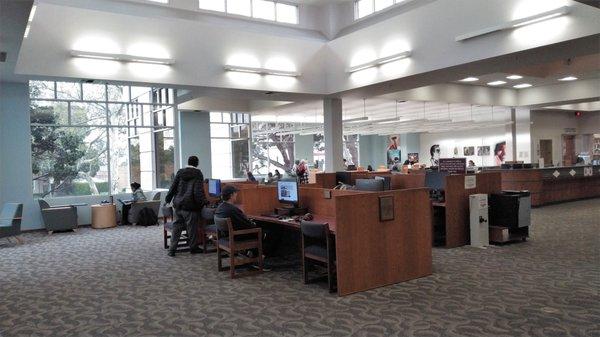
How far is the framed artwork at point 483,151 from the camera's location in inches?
789

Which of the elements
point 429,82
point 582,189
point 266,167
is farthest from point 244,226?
point 266,167

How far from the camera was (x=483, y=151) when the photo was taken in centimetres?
2025

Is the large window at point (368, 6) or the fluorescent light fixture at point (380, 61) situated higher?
the large window at point (368, 6)

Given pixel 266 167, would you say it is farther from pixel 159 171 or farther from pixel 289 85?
pixel 289 85

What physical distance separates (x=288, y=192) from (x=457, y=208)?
280 cm

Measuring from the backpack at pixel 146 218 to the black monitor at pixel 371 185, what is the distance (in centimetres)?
577

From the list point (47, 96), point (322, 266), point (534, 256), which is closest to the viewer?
point (322, 266)

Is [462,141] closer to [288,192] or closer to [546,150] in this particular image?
[546,150]

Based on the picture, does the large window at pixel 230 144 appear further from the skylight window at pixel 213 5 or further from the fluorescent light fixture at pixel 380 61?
the fluorescent light fixture at pixel 380 61

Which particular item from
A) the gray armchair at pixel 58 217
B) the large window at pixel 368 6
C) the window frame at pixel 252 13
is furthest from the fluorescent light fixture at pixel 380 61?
the gray armchair at pixel 58 217

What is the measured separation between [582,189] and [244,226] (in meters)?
11.4

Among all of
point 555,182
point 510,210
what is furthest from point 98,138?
point 555,182

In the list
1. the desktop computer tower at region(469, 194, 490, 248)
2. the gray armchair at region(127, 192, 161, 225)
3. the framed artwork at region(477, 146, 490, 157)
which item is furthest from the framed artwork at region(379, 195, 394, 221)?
the framed artwork at region(477, 146, 490, 157)

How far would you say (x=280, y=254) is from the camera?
663cm
